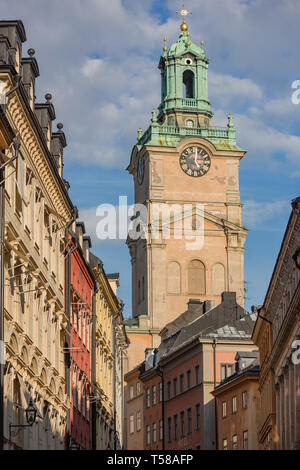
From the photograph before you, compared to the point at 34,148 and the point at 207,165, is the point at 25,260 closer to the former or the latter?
the point at 34,148

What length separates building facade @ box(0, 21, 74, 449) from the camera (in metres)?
38.7

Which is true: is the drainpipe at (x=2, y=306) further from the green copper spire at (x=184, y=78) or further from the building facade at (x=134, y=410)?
the green copper spire at (x=184, y=78)

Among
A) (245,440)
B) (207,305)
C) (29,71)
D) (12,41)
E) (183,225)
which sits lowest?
(245,440)

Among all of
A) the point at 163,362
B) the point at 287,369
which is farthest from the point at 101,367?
the point at 163,362

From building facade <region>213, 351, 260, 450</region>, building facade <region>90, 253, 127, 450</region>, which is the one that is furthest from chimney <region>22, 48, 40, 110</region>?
building facade <region>213, 351, 260, 450</region>

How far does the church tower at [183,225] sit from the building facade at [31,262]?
233 feet

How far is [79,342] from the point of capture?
59.6m

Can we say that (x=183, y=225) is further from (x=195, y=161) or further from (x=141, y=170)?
(x=141, y=170)

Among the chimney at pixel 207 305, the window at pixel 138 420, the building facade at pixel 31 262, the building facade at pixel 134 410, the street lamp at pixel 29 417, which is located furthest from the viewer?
the chimney at pixel 207 305

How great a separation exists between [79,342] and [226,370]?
112 feet

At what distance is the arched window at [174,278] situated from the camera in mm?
125562

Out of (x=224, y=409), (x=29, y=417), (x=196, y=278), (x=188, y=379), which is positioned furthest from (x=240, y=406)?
(x=29, y=417)

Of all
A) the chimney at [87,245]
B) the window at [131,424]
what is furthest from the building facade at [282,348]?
the window at [131,424]

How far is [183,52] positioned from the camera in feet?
449
